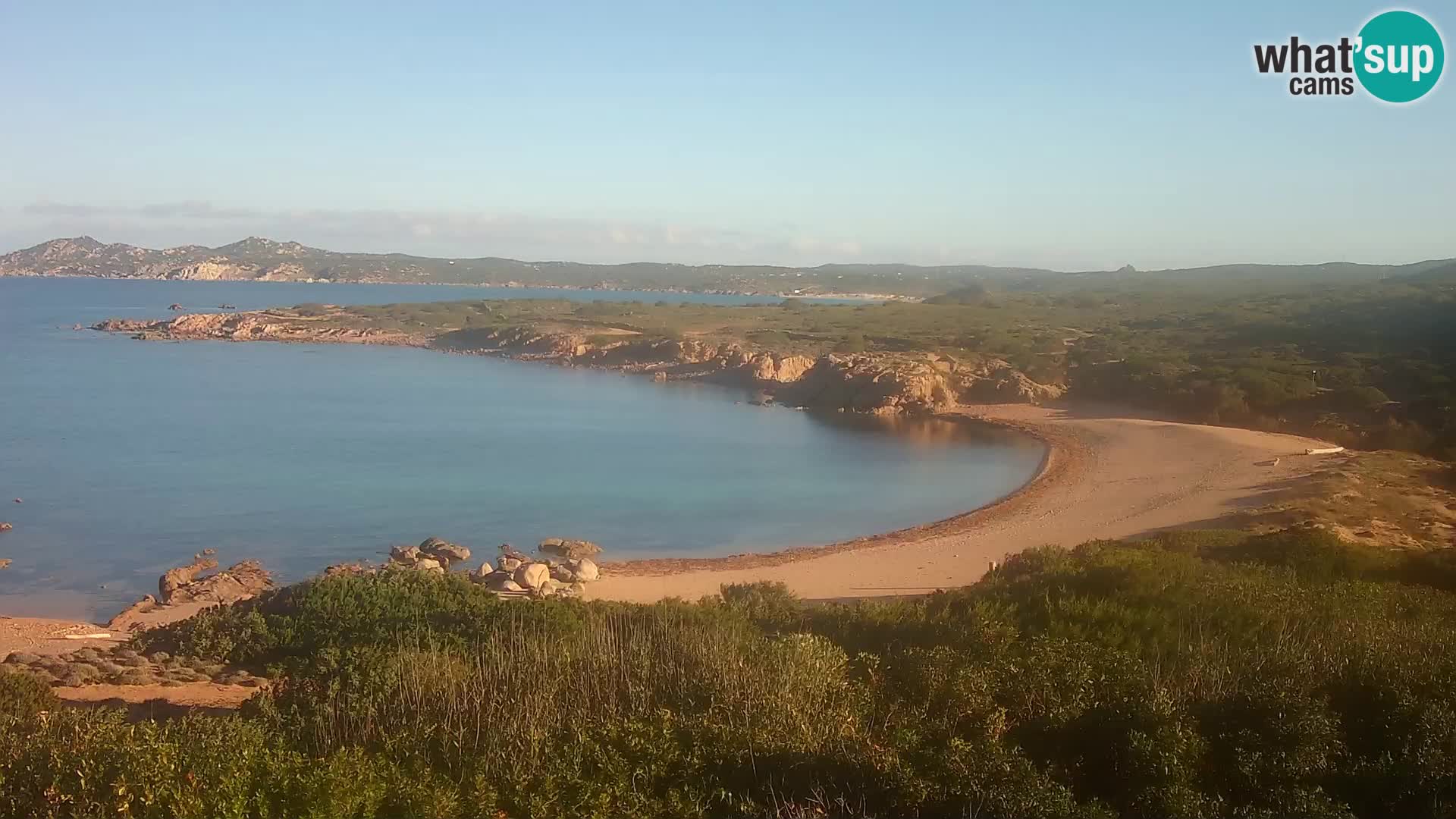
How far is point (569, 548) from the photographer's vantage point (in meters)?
23.3

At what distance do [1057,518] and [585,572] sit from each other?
12283 mm

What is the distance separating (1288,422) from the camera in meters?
38.8

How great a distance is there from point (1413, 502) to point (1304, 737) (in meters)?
19.5

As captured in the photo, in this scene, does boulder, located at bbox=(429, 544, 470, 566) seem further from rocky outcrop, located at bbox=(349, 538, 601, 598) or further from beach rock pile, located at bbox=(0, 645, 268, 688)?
beach rock pile, located at bbox=(0, 645, 268, 688)

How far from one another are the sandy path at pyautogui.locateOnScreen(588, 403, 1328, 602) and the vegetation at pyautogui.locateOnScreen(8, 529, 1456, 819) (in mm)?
7201

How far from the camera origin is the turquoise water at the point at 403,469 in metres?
23.9

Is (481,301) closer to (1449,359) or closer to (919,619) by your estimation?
(1449,359)

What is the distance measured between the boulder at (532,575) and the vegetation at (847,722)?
6.29 meters

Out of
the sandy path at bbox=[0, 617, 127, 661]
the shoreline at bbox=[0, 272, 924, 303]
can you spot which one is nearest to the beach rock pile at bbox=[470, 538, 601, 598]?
the sandy path at bbox=[0, 617, 127, 661]

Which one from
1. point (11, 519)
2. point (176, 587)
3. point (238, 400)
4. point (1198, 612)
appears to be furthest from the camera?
point (238, 400)

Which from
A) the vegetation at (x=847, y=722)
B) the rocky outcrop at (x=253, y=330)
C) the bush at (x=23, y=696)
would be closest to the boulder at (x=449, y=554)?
the vegetation at (x=847, y=722)

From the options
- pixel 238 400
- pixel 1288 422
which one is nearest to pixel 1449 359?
pixel 1288 422

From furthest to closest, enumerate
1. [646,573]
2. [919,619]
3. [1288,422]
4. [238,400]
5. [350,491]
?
[238,400], [1288,422], [350,491], [646,573], [919,619]

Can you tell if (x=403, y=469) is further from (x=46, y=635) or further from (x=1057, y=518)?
(x=1057, y=518)
